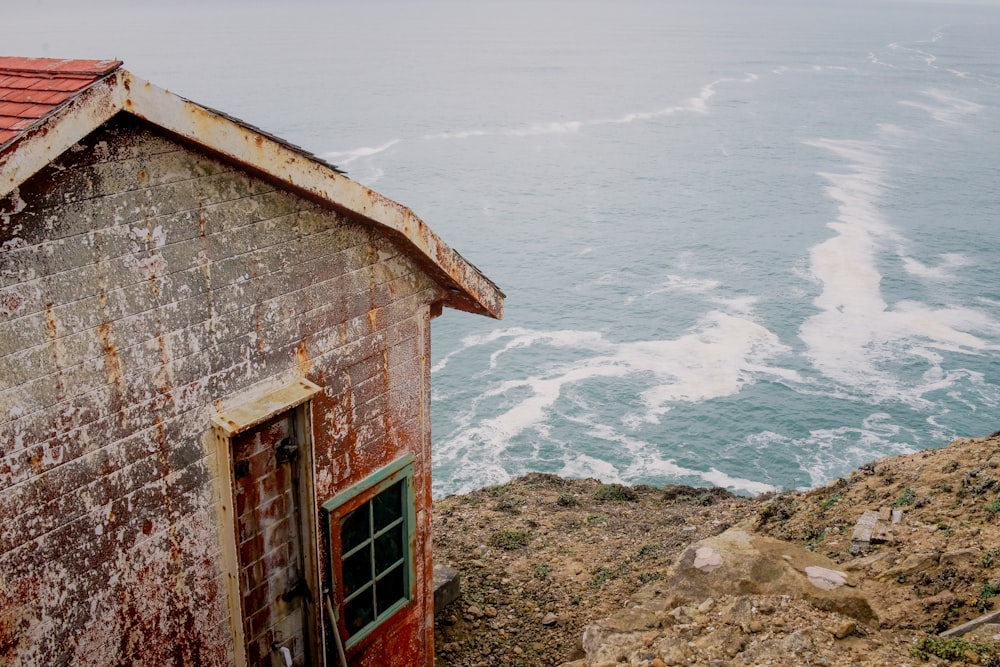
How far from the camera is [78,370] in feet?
16.8

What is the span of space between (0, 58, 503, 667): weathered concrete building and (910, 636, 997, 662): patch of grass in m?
4.32

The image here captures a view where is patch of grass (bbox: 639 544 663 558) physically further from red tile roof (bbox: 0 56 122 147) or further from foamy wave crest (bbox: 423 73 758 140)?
foamy wave crest (bbox: 423 73 758 140)

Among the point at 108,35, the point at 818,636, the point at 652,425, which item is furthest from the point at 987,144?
the point at 108,35

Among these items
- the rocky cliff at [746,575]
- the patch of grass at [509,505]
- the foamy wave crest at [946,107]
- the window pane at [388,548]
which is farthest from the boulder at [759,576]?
the foamy wave crest at [946,107]

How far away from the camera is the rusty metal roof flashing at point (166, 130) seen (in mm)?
4512

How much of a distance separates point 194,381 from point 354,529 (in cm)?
213

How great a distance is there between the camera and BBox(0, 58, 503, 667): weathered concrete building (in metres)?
4.90

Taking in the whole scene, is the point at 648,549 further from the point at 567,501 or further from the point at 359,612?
the point at 359,612

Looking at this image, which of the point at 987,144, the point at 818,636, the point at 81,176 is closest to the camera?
the point at 81,176

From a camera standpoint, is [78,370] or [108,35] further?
[108,35]

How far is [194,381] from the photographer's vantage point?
5.80 meters

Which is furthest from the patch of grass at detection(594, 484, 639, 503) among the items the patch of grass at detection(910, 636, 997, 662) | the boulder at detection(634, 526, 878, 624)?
the patch of grass at detection(910, 636, 997, 662)

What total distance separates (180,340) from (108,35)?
6164 inches

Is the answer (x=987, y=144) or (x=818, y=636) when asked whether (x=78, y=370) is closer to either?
(x=818, y=636)
